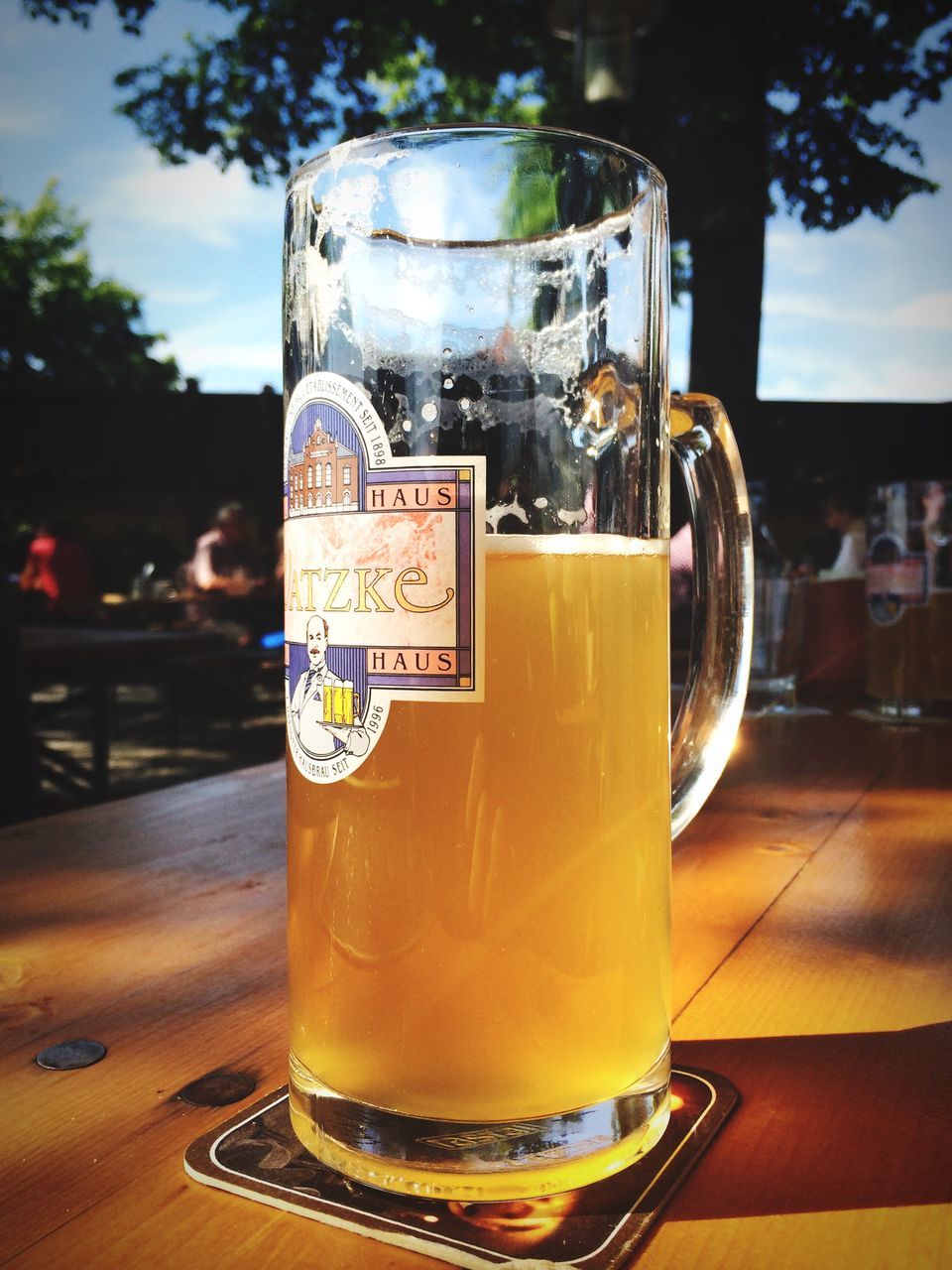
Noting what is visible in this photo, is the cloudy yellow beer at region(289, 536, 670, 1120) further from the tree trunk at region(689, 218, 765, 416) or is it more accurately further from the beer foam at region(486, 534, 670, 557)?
the tree trunk at region(689, 218, 765, 416)

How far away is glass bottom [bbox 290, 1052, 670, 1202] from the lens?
417 millimetres

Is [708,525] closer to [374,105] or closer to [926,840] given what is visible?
[926,840]

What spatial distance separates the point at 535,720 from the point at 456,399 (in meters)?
0.14

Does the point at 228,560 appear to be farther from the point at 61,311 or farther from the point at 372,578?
the point at 61,311

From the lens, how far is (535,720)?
446 millimetres

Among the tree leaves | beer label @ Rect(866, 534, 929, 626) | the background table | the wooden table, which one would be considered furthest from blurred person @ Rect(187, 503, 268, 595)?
the tree leaves

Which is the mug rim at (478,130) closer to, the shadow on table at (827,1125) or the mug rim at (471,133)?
the mug rim at (471,133)

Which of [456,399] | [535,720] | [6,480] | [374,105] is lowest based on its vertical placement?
[535,720]

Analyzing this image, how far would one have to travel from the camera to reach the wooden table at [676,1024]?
1.29 ft

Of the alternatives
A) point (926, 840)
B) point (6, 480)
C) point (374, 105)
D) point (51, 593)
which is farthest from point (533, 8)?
point (6, 480)

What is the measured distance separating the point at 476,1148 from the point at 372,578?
0.23 meters

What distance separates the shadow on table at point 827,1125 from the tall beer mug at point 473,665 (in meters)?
0.04

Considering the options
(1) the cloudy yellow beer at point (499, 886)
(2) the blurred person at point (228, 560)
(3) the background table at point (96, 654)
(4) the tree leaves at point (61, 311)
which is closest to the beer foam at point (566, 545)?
(1) the cloudy yellow beer at point (499, 886)

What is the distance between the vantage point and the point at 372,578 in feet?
1.46
